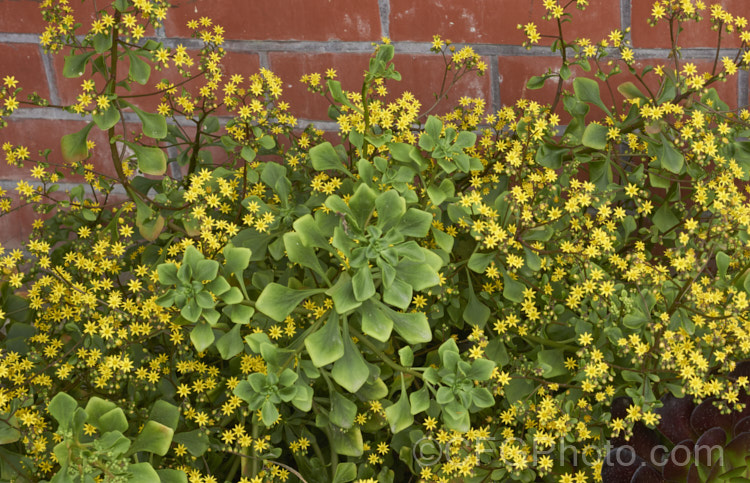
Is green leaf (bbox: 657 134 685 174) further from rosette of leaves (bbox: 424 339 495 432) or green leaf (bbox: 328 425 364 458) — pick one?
green leaf (bbox: 328 425 364 458)

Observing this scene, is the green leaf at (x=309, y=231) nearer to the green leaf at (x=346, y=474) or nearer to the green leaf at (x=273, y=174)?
the green leaf at (x=273, y=174)

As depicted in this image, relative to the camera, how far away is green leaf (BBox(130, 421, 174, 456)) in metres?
0.74

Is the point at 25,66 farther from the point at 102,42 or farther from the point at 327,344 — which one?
the point at 327,344

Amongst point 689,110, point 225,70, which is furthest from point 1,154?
point 689,110

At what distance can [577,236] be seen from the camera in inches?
35.4

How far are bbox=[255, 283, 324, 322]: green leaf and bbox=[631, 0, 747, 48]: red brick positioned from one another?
0.76 m

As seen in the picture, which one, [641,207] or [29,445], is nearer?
[29,445]

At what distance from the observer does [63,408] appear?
0.72m

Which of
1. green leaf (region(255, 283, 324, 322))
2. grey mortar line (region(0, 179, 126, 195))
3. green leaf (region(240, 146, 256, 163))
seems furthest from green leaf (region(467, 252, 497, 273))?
grey mortar line (region(0, 179, 126, 195))

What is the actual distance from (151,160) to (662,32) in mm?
Answer: 858

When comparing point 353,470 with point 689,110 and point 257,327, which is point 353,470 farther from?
point 689,110

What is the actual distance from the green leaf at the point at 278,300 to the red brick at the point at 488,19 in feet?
1.99

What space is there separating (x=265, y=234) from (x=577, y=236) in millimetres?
410

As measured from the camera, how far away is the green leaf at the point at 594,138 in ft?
2.99
